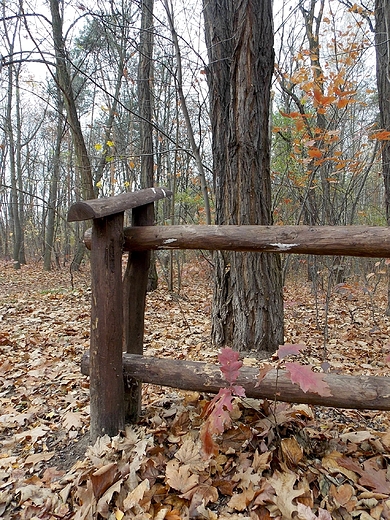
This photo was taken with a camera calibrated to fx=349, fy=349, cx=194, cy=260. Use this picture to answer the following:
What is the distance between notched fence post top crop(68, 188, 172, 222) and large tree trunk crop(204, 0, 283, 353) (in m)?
1.30

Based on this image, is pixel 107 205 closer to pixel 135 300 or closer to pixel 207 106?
pixel 135 300

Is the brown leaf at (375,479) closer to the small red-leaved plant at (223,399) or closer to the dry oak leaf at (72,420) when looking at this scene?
the small red-leaved plant at (223,399)

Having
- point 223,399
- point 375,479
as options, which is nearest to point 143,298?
point 223,399

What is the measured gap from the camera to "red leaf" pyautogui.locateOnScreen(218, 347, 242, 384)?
5.88ft

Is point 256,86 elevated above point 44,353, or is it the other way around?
point 256,86

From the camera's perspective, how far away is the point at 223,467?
186 centimetres

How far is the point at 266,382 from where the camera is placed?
75.3 inches

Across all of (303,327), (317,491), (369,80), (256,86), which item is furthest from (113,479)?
(369,80)

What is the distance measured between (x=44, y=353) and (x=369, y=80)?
9.88 metres

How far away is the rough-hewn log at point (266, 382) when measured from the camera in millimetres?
1778

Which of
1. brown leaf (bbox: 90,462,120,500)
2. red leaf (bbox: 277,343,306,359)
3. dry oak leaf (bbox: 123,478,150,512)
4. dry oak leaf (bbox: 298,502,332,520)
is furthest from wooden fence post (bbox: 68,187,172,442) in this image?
dry oak leaf (bbox: 298,502,332,520)

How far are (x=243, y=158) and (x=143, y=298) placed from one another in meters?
1.74

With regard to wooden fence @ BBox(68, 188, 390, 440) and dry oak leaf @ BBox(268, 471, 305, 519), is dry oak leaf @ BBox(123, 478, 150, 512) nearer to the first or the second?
wooden fence @ BBox(68, 188, 390, 440)

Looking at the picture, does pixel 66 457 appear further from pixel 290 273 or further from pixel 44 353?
pixel 290 273
